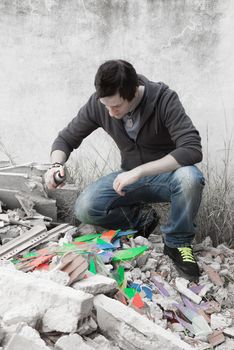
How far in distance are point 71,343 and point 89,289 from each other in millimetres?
389

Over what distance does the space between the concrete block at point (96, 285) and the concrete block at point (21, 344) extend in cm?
52

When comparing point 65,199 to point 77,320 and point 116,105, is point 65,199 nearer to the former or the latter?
point 116,105

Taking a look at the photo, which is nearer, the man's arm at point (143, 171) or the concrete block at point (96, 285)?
the concrete block at point (96, 285)

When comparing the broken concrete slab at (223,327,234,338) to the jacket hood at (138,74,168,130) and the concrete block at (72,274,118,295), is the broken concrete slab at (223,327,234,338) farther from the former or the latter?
the jacket hood at (138,74,168,130)

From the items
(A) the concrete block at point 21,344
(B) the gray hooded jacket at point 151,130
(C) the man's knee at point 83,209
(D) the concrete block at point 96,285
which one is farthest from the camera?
(C) the man's knee at point 83,209

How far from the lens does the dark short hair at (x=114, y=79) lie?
9.87 feet

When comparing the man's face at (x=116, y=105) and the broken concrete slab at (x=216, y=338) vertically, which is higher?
the man's face at (x=116, y=105)

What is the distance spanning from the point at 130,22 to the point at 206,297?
307 cm

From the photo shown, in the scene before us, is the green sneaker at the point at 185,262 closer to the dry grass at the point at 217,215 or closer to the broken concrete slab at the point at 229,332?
the broken concrete slab at the point at 229,332

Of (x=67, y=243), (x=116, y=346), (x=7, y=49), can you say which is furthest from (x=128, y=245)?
(x=7, y=49)

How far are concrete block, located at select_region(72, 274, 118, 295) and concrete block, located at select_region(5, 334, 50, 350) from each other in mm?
515

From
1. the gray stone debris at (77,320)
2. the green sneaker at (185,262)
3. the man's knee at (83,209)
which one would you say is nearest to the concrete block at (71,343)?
the gray stone debris at (77,320)

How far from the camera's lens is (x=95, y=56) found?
16.8ft

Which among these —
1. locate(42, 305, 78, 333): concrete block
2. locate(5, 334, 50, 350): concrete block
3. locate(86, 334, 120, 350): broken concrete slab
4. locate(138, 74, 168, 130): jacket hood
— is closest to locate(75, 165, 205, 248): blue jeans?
locate(138, 74, 168, 130): jacket hood
